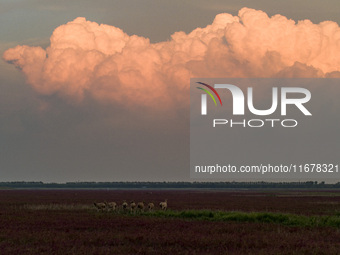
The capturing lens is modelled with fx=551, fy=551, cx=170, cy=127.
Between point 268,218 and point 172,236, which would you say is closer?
point 172,236

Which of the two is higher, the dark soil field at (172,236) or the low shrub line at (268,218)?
the low shrub line at (268,218)

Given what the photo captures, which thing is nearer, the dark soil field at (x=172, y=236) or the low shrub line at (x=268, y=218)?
the dark soil field at (x=172, y=236)

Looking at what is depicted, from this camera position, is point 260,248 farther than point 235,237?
No

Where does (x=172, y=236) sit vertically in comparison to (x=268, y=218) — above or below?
below

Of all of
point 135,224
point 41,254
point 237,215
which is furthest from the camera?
point 237,215

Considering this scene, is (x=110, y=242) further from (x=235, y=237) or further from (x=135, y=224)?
(x=135, y=224)

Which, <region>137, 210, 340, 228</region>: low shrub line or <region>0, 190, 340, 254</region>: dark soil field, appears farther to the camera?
<region>137, 210, 340, 228</region>: low shrub line

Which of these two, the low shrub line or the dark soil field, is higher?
the low shrub line

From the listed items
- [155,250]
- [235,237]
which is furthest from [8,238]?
[235,237]

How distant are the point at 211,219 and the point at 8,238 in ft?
57.0

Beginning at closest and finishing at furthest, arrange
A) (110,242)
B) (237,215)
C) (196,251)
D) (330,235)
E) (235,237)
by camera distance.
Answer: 1. (196,251)
2. (110,242)
3. (235,237)
4. (330,235)
5. (237,215)

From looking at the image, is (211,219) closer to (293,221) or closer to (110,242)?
(293,221)

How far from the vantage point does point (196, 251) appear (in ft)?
78.9

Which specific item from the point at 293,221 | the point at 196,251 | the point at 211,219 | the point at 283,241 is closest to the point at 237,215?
the point at 211,219
